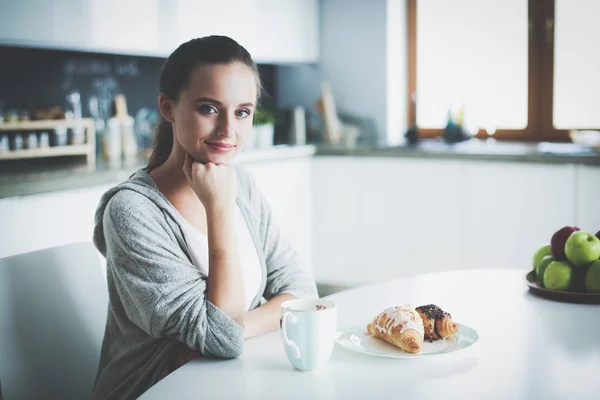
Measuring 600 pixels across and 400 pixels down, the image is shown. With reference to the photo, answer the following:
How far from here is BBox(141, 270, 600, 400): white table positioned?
98 cm

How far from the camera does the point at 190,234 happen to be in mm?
1396

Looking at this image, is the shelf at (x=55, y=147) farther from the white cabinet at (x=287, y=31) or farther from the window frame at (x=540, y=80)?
the window frame at (x=540, y=80)

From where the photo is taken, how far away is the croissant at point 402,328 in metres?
1.11

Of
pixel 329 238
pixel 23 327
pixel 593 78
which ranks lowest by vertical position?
pixel 329 238

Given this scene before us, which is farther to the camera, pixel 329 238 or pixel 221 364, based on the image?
pixel 329 238

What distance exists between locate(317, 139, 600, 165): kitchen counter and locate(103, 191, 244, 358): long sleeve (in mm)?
2289

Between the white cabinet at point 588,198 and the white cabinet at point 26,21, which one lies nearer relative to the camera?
the white cabinet at point 26,21

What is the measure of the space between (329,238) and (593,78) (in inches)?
62.8

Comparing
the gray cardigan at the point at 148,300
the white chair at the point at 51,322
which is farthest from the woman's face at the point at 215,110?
the white chair at the point at 51,322

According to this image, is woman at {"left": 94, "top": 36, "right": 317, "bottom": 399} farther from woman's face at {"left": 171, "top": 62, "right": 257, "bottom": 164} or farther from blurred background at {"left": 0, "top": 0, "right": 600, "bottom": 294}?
blurred background at {"left": 0, "top": 0, "right": 600, "bottom": 294}

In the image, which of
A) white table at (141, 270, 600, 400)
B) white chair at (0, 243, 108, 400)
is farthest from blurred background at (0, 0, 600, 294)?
white table at (141, 270, 600, 400)

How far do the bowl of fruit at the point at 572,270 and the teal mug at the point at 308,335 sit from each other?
601 mm

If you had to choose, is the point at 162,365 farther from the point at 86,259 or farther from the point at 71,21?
the point at 71,21

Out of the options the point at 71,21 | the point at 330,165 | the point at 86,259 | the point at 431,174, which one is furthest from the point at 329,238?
the point at 86,259
